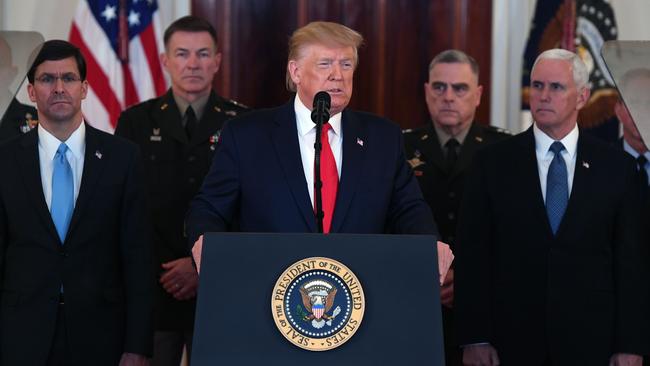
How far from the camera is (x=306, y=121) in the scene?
304 cm

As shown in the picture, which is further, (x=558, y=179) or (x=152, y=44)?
(x=152, y=44)

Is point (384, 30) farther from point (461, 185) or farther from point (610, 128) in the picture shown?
point (461, 185)

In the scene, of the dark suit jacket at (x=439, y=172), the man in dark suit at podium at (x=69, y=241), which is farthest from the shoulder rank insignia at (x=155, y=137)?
the dark suit jacket at (x=439, y=172)

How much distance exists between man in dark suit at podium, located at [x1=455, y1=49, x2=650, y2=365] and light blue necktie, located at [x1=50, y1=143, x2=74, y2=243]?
1308 mm

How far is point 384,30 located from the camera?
5.77m

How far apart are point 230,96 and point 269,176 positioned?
8.91ft

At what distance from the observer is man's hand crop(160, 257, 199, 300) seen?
416 centimetres

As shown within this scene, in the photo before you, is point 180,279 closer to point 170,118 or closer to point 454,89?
point 170,118

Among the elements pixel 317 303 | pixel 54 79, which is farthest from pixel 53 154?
pixel 317 303

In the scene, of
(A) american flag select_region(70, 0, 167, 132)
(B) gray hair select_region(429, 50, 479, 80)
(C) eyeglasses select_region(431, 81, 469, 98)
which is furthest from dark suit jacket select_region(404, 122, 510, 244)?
(A) american flag select_region(70, 0, 167, 132)

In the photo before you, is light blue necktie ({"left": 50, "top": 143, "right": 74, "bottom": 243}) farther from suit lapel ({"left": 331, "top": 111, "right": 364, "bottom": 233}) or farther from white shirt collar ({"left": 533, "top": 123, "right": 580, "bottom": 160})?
white shirt collar ({"left": 533, "top": 123, "right": 580, "bottom": 160})

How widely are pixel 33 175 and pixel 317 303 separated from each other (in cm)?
146

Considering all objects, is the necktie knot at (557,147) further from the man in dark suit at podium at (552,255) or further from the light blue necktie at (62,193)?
the light blue necktie at (62,193)

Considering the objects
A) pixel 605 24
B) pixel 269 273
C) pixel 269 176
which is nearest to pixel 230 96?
pixel 605 24
